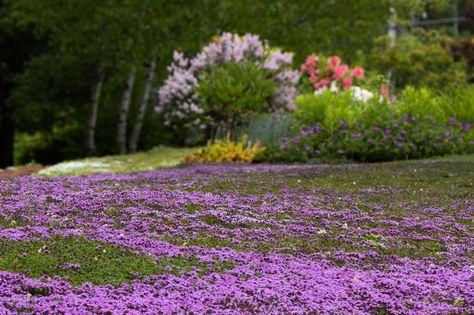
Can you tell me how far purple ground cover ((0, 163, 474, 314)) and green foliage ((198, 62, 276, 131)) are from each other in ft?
26.0

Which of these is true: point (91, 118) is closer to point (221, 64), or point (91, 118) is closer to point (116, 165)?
point (221, 64)

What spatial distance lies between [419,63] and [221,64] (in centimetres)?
1153

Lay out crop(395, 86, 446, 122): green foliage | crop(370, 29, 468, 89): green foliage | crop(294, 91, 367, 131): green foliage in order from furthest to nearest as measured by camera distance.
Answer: crop(370, 29, 468, 89): green foliage
crop(395, 86, 446, 122): green foliage
crop(294, 91, 367, 131): green foliage

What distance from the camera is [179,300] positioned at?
464 cm

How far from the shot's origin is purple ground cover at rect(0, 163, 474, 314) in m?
4.70

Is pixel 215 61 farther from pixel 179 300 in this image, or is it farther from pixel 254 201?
pixel 179 300

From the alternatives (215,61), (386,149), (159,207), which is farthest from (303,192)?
(215,61)

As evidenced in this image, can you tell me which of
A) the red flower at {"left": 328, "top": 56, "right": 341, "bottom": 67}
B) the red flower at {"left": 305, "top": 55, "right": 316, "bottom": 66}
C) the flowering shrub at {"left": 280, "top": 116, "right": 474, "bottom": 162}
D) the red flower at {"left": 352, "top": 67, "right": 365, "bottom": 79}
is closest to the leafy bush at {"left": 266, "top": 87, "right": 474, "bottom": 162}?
the flowering shrub at {"left": 280, "top": 116, "right": 474, "bottom": 162}

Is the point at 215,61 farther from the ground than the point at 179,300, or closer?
farther from the ground

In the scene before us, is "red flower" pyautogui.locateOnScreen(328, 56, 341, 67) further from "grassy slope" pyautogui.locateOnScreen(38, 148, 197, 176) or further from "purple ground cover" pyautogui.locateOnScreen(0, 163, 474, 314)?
"purple ground cover" pyautogui.locateOnScreen(0, 163, 474, 314)

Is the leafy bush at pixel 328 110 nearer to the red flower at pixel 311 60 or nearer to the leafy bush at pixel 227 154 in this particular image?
the leafy bush at pixel 227 154

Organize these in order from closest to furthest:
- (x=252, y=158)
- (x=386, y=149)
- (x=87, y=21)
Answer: (x=386, y=149) < (x=252, y=158) < (x=87, y=21)

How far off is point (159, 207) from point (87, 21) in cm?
1531

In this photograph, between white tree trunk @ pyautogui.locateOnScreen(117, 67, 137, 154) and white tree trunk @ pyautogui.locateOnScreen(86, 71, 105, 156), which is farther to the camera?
white tree trunk @ pyautogui.locateOnScreen(117, 67, 137, 154)
